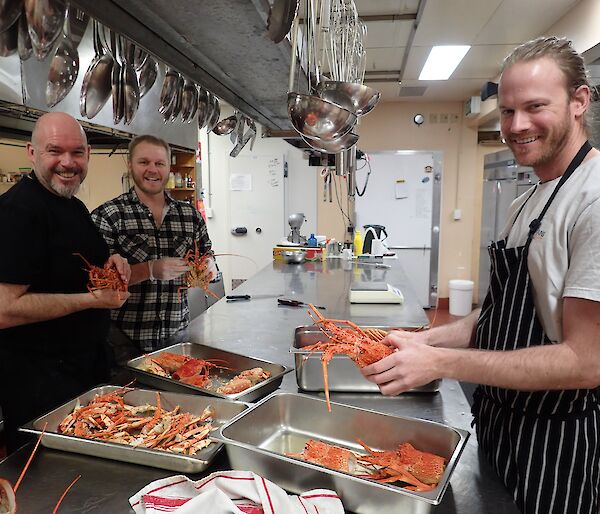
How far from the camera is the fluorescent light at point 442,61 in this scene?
4984mm

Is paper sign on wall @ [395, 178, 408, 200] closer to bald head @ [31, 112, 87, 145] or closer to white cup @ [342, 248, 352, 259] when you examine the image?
white cup @ [342, 248, 352, 259]

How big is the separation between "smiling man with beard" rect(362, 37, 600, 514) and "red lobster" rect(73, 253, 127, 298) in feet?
4.81

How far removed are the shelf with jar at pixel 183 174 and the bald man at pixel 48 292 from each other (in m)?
3.86

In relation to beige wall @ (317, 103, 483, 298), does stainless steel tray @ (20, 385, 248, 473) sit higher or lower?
lower

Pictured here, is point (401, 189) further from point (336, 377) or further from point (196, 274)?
point (336, 377)

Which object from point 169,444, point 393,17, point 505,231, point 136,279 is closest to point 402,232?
point 393,17

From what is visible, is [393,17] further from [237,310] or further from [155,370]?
[155,370]

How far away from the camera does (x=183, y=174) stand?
6359 millimetres

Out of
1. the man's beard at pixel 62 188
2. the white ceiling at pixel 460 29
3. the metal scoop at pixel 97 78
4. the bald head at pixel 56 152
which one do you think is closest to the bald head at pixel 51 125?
the bald head at pixel 56 152

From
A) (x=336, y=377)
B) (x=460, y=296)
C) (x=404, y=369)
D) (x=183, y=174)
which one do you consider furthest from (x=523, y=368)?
(x=460, y=296)

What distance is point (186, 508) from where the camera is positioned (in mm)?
996

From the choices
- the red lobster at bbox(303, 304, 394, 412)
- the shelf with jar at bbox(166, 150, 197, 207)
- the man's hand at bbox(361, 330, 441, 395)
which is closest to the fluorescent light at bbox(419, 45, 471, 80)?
the shelf with jar at bbox(166, 150, 197, 207)

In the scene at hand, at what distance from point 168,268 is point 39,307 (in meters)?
0.81

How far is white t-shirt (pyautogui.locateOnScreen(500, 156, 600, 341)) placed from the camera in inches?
48.1
